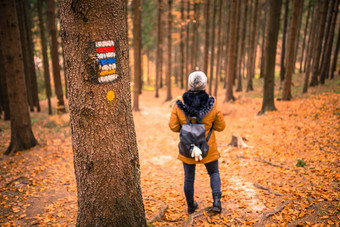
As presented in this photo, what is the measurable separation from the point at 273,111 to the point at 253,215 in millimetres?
8198

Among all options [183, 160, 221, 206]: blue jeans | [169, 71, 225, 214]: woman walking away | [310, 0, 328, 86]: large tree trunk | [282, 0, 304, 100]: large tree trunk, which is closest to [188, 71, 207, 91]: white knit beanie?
[169, 71, 225, 214]: woman walking away

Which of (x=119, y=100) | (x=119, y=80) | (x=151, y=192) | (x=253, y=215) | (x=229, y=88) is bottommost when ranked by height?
(x=151, y=192)

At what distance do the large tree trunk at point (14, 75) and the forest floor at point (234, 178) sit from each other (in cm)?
61

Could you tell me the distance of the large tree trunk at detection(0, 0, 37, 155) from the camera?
623cm

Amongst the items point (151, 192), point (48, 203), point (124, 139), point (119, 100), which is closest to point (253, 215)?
point (151, 192)

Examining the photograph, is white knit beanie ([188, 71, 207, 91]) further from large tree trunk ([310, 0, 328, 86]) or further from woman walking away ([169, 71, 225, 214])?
large tree trunk ([310, 0, 328, 86])

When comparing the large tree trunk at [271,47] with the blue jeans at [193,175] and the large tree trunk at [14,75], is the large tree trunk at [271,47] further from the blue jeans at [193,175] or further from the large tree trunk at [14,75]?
the large tree trunk at [14,75]

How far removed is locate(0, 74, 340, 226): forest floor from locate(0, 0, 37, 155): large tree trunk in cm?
61

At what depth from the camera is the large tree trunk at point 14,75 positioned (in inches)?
245

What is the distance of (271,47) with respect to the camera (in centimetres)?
1012

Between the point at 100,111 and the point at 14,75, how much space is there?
6.11m

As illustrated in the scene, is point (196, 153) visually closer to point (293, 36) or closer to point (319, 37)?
point (293, 36)

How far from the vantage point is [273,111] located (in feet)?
34.1

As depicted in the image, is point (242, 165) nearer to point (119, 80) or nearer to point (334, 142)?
point (334, 142)
